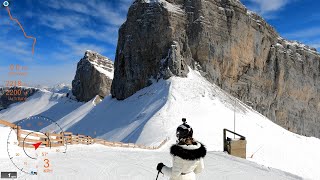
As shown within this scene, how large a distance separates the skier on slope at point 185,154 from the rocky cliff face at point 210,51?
56773mm

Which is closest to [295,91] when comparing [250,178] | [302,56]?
[302,56]

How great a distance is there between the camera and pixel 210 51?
238ft

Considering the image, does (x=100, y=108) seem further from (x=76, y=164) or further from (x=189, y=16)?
(x=76, y=164)

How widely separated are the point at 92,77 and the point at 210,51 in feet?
218

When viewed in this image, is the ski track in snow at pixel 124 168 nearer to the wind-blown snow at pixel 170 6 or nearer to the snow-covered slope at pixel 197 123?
the snow-covered slope at pixel 197 123

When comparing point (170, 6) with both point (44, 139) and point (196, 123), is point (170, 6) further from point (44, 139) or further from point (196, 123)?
point (44, 139)

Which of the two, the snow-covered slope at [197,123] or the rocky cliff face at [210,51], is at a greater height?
the rocky cliff face at [210,51]

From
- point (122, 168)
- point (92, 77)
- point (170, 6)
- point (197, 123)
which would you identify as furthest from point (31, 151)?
point (92, 77)

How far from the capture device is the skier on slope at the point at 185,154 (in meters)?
5.74

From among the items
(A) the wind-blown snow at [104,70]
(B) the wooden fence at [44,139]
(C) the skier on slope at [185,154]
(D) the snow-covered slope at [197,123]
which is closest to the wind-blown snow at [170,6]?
(D) the snow-covered slope at [197,123]

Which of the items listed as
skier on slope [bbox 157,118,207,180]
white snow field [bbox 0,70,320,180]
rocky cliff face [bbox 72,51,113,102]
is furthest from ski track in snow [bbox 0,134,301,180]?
rocky cliff face [bbox 72,51,113,102]

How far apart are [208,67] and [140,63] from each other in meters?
15.3

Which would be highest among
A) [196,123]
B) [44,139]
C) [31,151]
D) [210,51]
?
[210,51]

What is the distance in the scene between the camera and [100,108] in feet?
263
